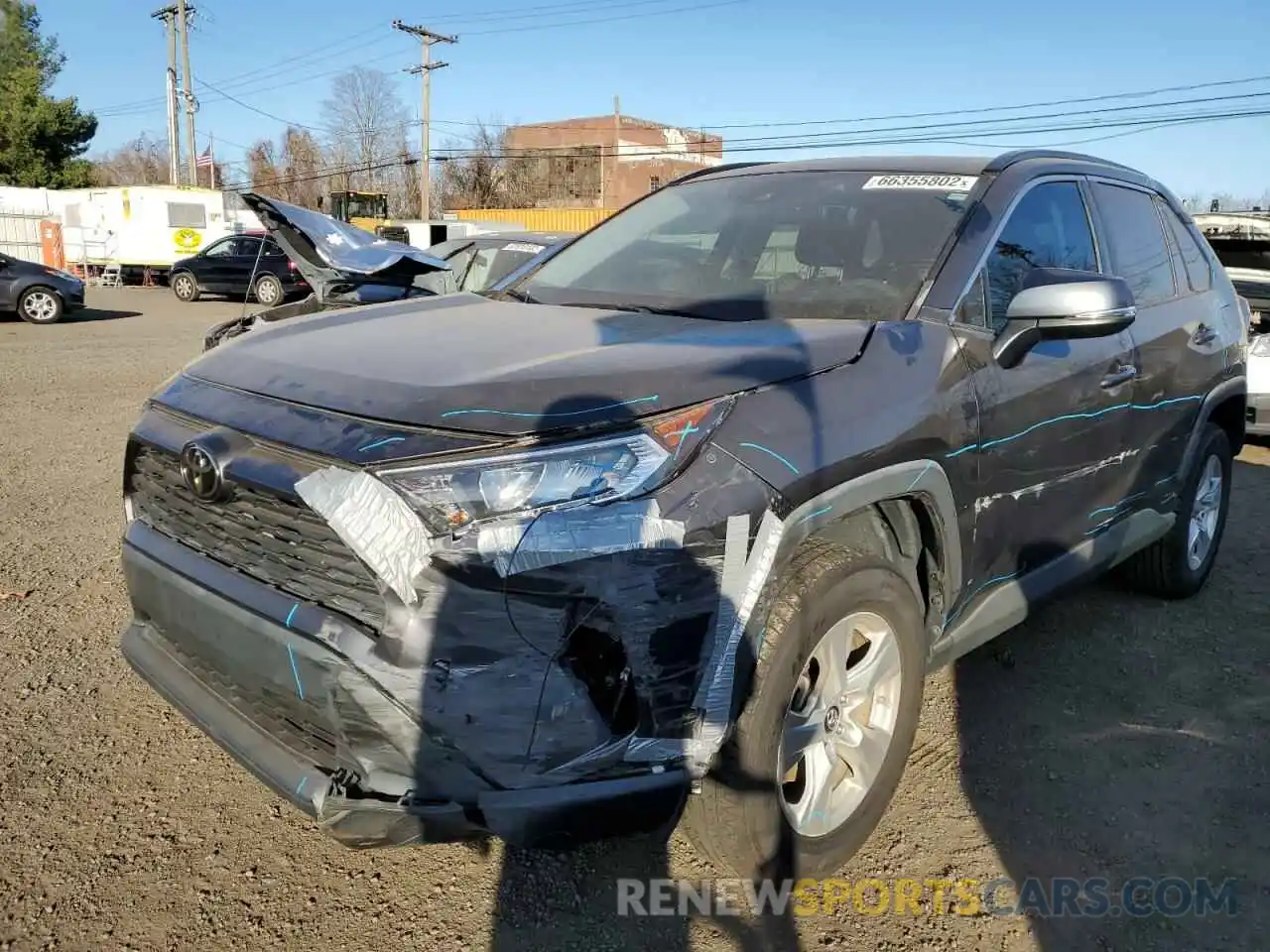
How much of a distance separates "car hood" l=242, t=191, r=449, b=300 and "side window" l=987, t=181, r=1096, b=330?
8.24 feet

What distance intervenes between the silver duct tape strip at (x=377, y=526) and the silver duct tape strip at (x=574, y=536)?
134 millimetres

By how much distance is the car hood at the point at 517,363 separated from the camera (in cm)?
204

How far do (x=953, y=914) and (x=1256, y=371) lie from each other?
6.44 metres

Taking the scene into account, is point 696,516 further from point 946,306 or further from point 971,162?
point 971,162

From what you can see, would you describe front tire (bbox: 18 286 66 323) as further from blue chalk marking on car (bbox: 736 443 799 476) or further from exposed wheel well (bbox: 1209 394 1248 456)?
blue chalk marking on car (bbox: 736 443 799 476)

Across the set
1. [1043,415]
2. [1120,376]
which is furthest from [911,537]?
[1120,376]

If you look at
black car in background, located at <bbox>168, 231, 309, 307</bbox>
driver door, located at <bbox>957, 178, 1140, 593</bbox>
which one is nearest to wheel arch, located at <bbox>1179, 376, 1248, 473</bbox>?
driver door, located at <bbox>957, 178, 1140, 593</bbox>

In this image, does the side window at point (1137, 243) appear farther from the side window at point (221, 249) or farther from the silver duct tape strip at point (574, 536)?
the side window at point (221, 249)

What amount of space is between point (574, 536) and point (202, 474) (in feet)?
3.15

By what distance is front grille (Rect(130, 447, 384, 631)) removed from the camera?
6.56ft

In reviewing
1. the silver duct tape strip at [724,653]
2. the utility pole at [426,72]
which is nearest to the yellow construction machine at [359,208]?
the utility pole at [426,72]

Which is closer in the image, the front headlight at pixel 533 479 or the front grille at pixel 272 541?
the front headlight at pixel 533 479

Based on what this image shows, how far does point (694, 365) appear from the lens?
7.27 ft

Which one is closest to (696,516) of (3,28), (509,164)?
(3,28)
